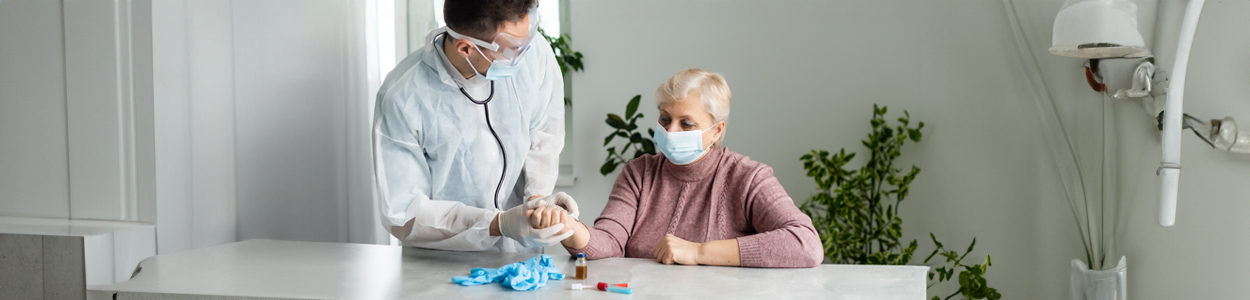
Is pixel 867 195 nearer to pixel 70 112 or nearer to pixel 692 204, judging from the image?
pixel 692 204

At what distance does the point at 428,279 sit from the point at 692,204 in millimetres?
661

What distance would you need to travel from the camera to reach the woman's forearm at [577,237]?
1.55 metres

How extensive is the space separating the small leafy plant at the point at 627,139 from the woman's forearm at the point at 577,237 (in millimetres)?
1321

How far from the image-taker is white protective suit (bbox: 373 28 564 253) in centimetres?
161

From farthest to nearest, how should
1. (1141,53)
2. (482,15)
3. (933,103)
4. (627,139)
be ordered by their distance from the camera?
(627,139), (933,103), (1141,53), (482,15)

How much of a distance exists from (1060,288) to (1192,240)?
2.23ft

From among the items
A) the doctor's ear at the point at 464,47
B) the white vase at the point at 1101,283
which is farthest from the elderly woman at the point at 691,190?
the white vase at the point at 1101,283

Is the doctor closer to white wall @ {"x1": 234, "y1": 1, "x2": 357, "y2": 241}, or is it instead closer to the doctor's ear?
the doctor's ear

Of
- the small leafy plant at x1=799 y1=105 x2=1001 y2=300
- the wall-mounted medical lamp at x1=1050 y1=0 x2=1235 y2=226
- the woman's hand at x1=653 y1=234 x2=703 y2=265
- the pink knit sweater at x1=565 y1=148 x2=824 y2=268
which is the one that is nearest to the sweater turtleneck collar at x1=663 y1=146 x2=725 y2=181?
the pink knit sweater at x1=565 y1=148 x2=824 y2=268

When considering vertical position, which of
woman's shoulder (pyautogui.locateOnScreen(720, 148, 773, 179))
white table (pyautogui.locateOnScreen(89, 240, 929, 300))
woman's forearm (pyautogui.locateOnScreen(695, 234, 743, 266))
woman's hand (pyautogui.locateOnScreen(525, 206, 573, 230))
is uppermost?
woman's shoulder (pyautogui.locateOnScreen(720, 148, 773, 179))

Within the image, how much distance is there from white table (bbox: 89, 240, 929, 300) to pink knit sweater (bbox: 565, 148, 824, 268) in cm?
18

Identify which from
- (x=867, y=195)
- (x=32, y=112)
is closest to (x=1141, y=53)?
(x=867, y=195)

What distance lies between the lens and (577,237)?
61.5 inches

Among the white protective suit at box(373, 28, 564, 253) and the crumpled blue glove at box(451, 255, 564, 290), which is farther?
the white protective suit at box(373, 28, 564, 253)
